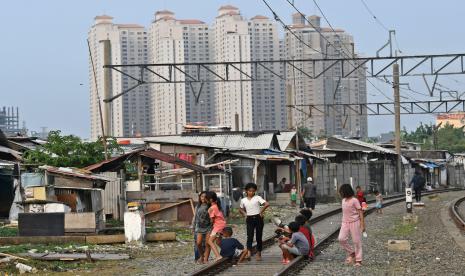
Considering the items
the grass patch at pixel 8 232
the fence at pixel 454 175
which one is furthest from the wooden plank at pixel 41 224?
the fence at pixel 454 175

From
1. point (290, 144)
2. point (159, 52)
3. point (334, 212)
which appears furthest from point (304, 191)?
point (159, 52)

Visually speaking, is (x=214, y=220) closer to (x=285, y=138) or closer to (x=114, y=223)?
(x=114, y=223)

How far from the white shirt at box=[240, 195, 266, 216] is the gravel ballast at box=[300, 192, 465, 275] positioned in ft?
4.66

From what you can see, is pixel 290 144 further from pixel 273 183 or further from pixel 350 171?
pixel 350 171

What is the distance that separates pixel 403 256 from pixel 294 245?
2574mm

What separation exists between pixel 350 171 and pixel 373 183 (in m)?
5.53

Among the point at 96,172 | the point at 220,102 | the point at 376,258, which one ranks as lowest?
the point at 376,258

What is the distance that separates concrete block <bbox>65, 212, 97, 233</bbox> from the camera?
2219cm

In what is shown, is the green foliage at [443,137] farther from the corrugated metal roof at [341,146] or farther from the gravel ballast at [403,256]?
the gravel ballast at [403,256]

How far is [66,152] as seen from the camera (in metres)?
33.2

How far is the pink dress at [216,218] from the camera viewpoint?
16.5 metres

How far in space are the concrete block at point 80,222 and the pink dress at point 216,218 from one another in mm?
6393

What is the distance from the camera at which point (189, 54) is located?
→ 9838 centimetres

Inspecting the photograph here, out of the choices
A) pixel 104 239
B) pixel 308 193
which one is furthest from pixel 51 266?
pixel 308 193
